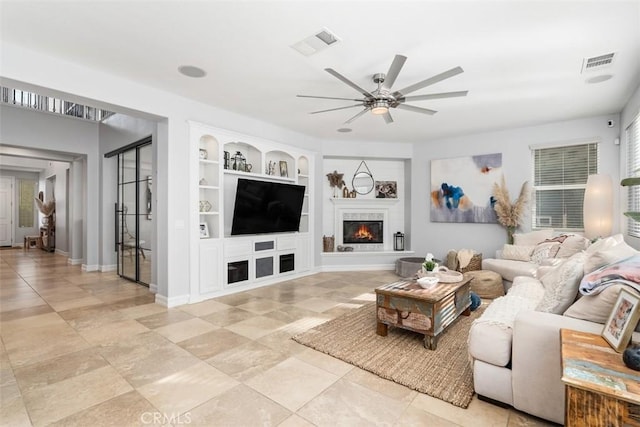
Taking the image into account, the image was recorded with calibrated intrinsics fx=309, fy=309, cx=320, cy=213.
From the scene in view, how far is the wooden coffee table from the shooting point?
2.77 meters

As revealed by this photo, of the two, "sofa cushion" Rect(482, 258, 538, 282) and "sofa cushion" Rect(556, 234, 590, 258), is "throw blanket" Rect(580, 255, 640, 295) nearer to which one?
"sofa cushion" Rect(482, 258, 538, 282)

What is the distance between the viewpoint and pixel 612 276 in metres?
1.83

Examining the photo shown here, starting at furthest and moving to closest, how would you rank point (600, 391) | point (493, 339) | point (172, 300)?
point (172, 300), point (493, 339), point (600, 391)

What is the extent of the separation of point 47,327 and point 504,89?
5975mm

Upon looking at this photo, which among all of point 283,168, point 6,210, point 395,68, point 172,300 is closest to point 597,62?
point 395,68

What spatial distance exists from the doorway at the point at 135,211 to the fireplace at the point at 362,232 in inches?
154

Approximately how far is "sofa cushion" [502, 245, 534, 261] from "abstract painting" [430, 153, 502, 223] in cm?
82

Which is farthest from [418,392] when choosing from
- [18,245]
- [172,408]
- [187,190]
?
[18,245]

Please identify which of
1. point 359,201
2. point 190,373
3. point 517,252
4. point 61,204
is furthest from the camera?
point 61,204

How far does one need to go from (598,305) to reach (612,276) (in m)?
0.20

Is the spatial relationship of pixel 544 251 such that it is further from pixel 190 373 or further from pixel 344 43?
pixel 190 373

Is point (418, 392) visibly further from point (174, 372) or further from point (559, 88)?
point (559, 88)

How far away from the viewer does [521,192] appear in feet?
18.0

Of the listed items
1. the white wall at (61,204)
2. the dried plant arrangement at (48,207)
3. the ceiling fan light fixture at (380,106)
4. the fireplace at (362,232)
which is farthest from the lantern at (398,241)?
the dried plant arrangement at (48,207)
